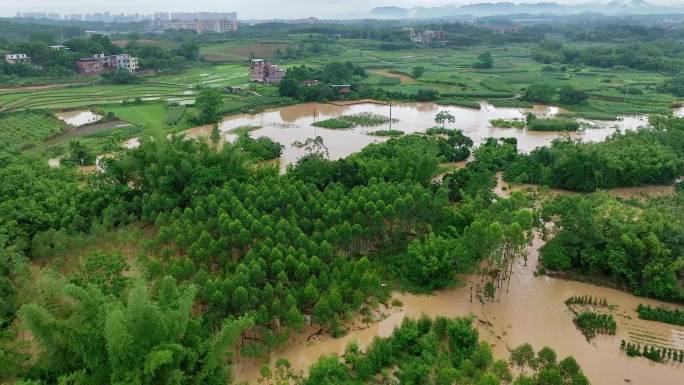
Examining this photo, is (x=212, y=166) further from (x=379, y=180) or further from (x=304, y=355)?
(x=304, y=355)

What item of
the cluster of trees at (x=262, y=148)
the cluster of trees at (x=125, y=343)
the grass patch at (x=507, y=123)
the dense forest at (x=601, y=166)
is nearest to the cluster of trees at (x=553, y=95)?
the grass patch at (x=507, y=123)

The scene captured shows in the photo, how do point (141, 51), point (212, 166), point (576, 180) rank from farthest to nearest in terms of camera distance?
point (141, 51) → point (576, 180) → point (212, 166)

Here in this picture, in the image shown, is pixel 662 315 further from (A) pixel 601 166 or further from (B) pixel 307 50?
(B) pixel 307 50

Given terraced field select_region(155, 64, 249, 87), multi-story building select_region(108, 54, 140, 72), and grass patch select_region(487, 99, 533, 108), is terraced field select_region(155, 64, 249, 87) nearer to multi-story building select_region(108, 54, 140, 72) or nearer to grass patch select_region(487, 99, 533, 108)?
multi-story building select_region(108, 54, 140, 72)

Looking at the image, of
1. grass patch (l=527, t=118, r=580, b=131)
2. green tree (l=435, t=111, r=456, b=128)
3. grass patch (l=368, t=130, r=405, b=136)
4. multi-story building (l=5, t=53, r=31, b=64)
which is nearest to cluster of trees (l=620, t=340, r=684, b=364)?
grass patch (l=368, t=130, r=405, b=136)

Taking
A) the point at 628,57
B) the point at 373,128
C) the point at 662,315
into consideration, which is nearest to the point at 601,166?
the point at 662,315

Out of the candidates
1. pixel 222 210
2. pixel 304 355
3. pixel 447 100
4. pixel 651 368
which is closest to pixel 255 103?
pixel 447 100
